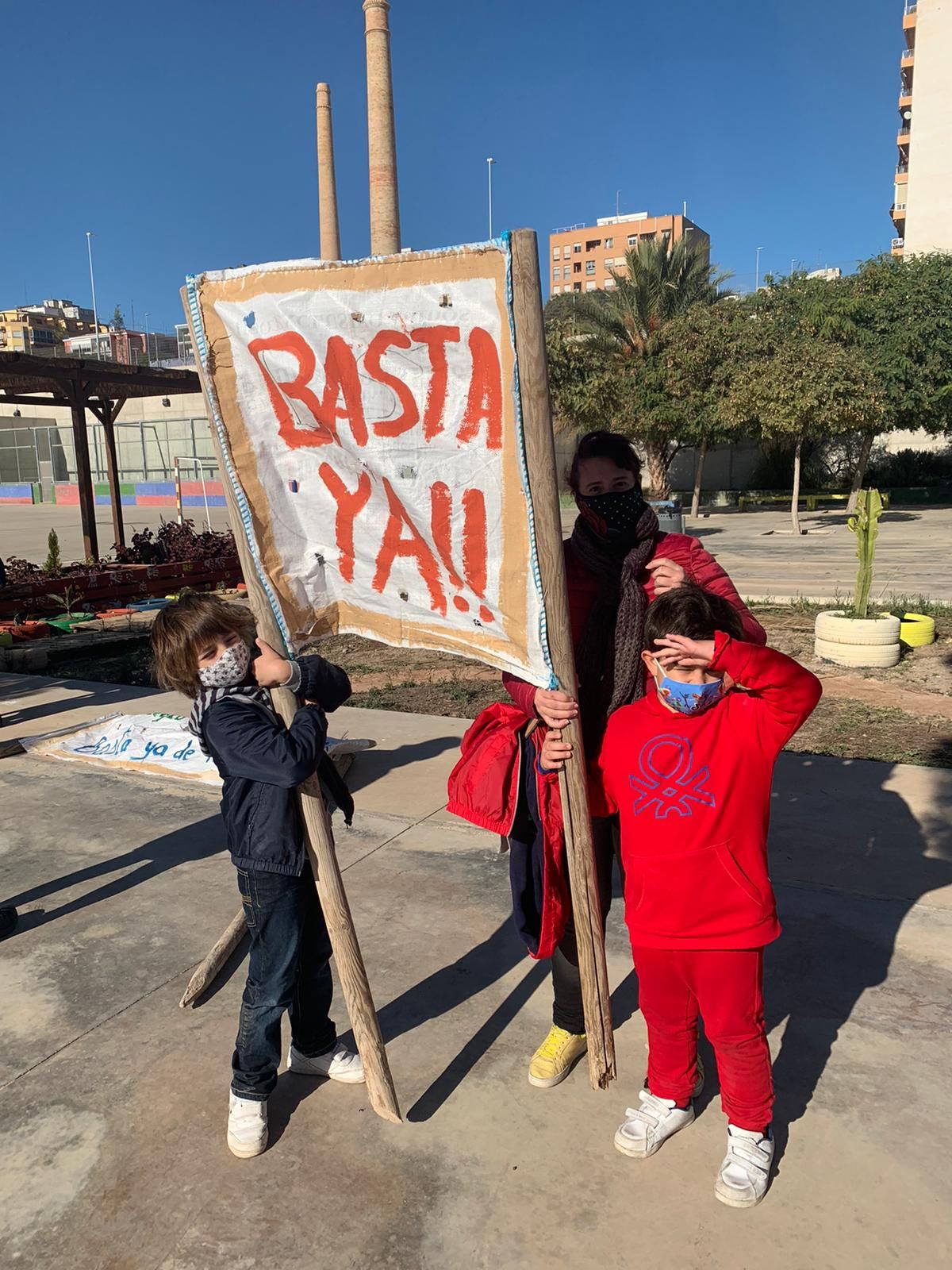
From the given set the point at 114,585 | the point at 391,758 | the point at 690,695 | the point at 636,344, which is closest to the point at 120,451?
the point at 636,344

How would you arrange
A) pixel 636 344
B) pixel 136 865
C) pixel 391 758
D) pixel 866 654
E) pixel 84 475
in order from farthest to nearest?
pixel 636 344 < pixel 84 475 < pixel 866 654 < pixel 391 758 < pixel 136 865

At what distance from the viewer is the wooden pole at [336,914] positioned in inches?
93.5

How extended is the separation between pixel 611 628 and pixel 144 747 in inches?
160

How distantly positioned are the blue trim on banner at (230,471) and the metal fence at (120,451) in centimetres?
3686

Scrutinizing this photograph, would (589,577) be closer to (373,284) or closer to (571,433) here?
(373,284)

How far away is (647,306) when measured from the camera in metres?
29.8

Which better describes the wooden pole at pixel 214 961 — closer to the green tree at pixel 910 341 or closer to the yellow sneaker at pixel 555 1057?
A: the yellow sneaker at pixel 555 1057

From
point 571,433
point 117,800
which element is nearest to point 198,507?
point 571,433

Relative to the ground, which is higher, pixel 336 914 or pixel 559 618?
pixel 559 618

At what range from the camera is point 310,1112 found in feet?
8.20

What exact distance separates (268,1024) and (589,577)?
1419 mm

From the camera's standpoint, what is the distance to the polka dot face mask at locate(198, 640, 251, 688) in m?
2.26

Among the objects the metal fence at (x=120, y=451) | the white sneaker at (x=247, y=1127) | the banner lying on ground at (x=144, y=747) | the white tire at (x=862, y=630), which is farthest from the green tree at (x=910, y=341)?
the white sneaker at (x=247, y=1127)

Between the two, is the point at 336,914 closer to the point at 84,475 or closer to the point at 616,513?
the point at 616,513
